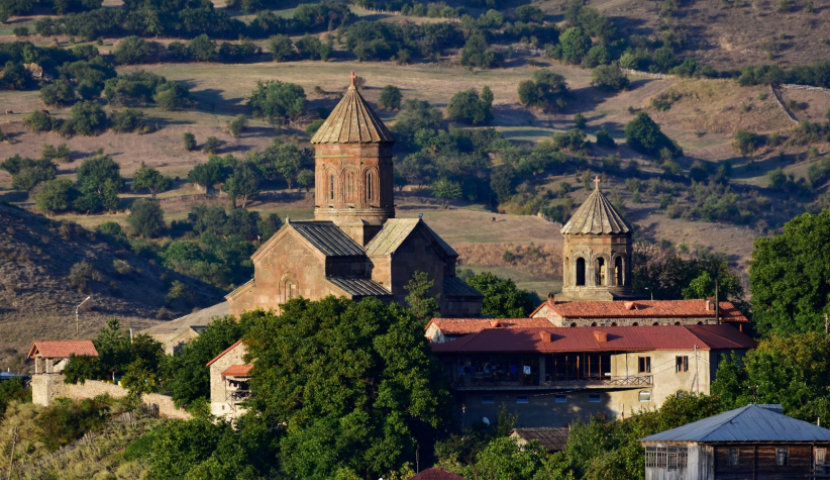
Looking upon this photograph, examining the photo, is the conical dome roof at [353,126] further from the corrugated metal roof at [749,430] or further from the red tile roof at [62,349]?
the corrugated metal roof at [749,430]

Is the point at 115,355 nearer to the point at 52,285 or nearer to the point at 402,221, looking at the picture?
the point at 402,221

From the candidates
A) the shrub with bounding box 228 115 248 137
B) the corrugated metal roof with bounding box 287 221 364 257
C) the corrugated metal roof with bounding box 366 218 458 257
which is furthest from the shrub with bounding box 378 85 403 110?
the corrugated metal roof with bounding box 287 221 364 257

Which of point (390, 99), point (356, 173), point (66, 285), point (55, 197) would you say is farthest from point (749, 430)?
point (390, 99)

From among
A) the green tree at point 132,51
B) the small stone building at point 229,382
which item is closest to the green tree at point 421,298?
the small stone building at point 229,382

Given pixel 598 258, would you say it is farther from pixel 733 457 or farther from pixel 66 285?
pixel 66 285

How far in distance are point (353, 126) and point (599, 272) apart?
11.5 m

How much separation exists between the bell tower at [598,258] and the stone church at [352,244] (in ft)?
13.9

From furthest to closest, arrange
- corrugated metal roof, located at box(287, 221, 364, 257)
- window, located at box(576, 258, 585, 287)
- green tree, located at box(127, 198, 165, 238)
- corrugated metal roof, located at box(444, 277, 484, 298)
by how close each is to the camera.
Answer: green tree, located at box(127, 198, 165, 238), window, located at box(576, 258, 585, 287), corrugated metal roof, located at box(444, 277, 484, 298), corrugated metal roof, located at box(287, 221, 364, 257)

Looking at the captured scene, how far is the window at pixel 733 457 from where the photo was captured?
51031 millimetres

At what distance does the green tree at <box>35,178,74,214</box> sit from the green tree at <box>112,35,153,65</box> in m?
52.0

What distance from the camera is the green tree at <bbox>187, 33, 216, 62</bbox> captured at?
196 metres

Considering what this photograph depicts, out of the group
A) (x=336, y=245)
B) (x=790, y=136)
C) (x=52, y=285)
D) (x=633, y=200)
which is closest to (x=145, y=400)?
(x=336, y=245)

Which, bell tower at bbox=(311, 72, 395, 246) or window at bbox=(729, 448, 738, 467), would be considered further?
bell tower at bbox=(311, 72, 395, 246)

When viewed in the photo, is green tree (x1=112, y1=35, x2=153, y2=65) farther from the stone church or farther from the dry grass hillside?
the stone church
